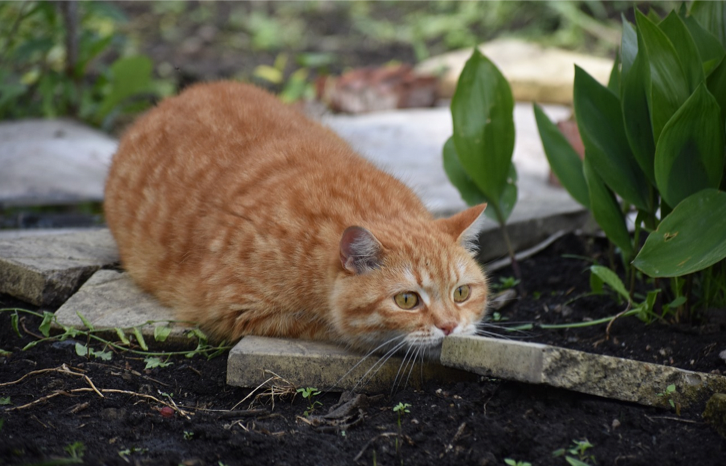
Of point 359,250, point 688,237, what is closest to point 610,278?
point 688,237

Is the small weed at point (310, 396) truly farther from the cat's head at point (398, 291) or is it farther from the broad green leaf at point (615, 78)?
the broad green leaf at point (615, 78)

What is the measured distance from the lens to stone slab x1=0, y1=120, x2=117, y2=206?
4953 millimetres

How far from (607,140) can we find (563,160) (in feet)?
0.97

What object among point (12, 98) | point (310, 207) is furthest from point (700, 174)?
point (12, 98)

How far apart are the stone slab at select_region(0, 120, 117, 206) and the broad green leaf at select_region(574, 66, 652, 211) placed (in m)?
3.00

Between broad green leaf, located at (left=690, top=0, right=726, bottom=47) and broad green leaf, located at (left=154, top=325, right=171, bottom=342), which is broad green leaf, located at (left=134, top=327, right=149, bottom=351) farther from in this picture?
broad green leaf, located at (left=690, top=0, right=726, bottom=47)

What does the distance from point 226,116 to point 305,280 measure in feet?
3.80

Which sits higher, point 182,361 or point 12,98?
point 12,98

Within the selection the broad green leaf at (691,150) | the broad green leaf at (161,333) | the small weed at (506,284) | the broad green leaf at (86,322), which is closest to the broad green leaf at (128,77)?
the broad green leaf at (86,322)

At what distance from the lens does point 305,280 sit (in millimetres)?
2777

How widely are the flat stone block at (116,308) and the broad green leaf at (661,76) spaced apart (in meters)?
2.02

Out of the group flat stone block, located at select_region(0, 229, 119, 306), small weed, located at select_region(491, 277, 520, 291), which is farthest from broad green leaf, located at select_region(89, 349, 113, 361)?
small weed, located at select_region(491, 277, 520, 291)

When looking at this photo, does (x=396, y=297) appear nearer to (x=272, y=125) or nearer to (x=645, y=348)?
(x=645, y=348)

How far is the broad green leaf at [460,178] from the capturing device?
11.5 ft
